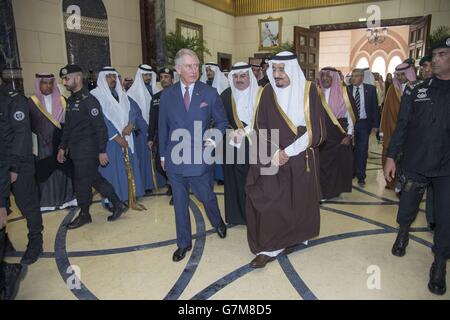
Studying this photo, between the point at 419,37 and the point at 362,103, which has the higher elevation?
the point at 419,37

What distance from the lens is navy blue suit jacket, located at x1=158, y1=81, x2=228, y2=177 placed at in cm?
266

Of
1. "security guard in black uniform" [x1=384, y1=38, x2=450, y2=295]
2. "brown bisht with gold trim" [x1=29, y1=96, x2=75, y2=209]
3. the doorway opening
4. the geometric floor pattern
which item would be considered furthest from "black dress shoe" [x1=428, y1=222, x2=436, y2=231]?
the doorway opening

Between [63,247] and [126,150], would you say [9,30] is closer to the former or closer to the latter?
[126,150]

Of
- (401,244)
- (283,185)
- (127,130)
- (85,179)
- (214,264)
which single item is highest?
(127,130)

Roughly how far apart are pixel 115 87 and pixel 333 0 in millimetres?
8747

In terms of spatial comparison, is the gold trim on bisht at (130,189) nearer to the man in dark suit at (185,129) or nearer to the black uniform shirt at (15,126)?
the man in dark suit at (185,129)

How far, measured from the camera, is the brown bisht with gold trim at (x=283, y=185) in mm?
2564

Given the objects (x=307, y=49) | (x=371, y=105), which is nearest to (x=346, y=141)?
(x=371, y=105)

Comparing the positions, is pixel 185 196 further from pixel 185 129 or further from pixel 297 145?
pixel 297 145

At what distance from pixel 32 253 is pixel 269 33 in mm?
10337

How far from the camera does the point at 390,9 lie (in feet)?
32.1

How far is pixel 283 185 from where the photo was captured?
2613mm
